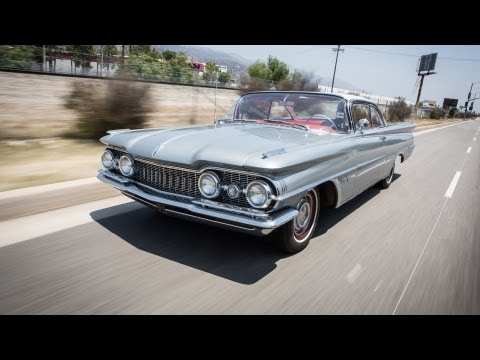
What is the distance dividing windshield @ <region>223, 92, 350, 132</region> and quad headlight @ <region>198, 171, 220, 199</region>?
1.74 metres

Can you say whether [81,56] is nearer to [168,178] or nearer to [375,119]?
[375,119]

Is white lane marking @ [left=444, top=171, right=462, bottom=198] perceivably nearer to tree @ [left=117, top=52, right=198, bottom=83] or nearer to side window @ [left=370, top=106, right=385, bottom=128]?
side window @ [left=370, top=106, right=385, bottom=128]

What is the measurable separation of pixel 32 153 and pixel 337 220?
Answer: 16.0 feet

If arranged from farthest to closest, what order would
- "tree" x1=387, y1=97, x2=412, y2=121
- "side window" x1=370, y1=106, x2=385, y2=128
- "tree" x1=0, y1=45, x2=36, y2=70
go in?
"tree" x1=387, y1=97, x2=412, y2=121 < "tree" x1=0, y1=45, x2=36, y2=70 < "side window" x1=370, y1=106, x2=385, y2=128

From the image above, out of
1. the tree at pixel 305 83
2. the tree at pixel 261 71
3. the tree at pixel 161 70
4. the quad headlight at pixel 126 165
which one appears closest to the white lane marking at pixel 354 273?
the quad headlight at pixel 126 165

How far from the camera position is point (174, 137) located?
335 cm

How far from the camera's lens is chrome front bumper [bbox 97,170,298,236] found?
8.89ft

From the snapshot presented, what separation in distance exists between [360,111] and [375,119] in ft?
2.55

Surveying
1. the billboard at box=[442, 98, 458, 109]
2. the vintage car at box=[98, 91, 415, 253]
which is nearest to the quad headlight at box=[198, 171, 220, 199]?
the vintage car at box=[98, 91, 415, 253]

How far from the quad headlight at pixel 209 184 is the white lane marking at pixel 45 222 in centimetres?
153

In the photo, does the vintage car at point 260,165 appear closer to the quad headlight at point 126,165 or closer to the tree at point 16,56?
the quad headlight at point 126,165

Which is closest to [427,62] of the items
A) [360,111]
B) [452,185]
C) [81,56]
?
[81,56]

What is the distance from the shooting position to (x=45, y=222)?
141 inches
